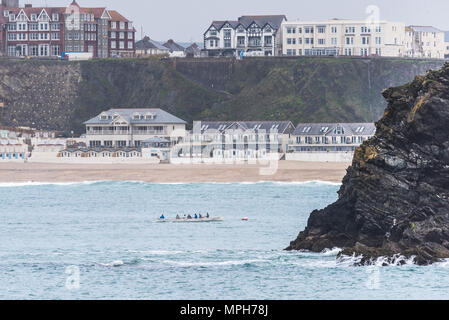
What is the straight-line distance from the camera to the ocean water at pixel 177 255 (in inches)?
2063

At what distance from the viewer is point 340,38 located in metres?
170

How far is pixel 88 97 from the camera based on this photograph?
165625 mm

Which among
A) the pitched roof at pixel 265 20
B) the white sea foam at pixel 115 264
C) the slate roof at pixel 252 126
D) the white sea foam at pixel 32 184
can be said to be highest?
the pitched roof at pixel 265 20

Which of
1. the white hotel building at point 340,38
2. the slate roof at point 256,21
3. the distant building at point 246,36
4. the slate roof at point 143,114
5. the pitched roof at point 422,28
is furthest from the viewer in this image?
the pitched roof at point 422,28

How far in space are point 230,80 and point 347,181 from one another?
343 ft

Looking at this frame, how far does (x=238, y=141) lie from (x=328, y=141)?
1120 cm

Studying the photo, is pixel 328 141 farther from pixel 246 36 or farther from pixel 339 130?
pixel 246 36

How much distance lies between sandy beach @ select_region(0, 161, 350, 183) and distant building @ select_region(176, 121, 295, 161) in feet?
20.8

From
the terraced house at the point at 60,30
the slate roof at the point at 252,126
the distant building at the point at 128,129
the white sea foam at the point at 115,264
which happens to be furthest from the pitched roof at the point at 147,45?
the white sea foam at the point at 115,264

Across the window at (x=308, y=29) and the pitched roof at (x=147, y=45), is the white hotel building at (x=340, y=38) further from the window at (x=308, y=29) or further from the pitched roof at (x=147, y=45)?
the pitched roof at (x=147, y=45)

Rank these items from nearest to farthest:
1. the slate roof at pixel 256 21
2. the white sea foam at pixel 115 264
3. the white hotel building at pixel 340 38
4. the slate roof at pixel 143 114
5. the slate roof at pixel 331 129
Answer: the white sea foam at pixel 115 264 < the slate roof at pixel 331 129 < the slate roof at pixel 143 114 < the white hotel building at pixel 340 38 < the slate roof at pixel 256 21

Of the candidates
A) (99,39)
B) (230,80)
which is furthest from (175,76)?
(99,39)

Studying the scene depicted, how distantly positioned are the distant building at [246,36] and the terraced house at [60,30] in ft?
47.7

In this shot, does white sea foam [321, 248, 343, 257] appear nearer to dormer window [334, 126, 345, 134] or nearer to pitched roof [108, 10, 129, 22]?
dormer window [334, 126, 345, 134]
